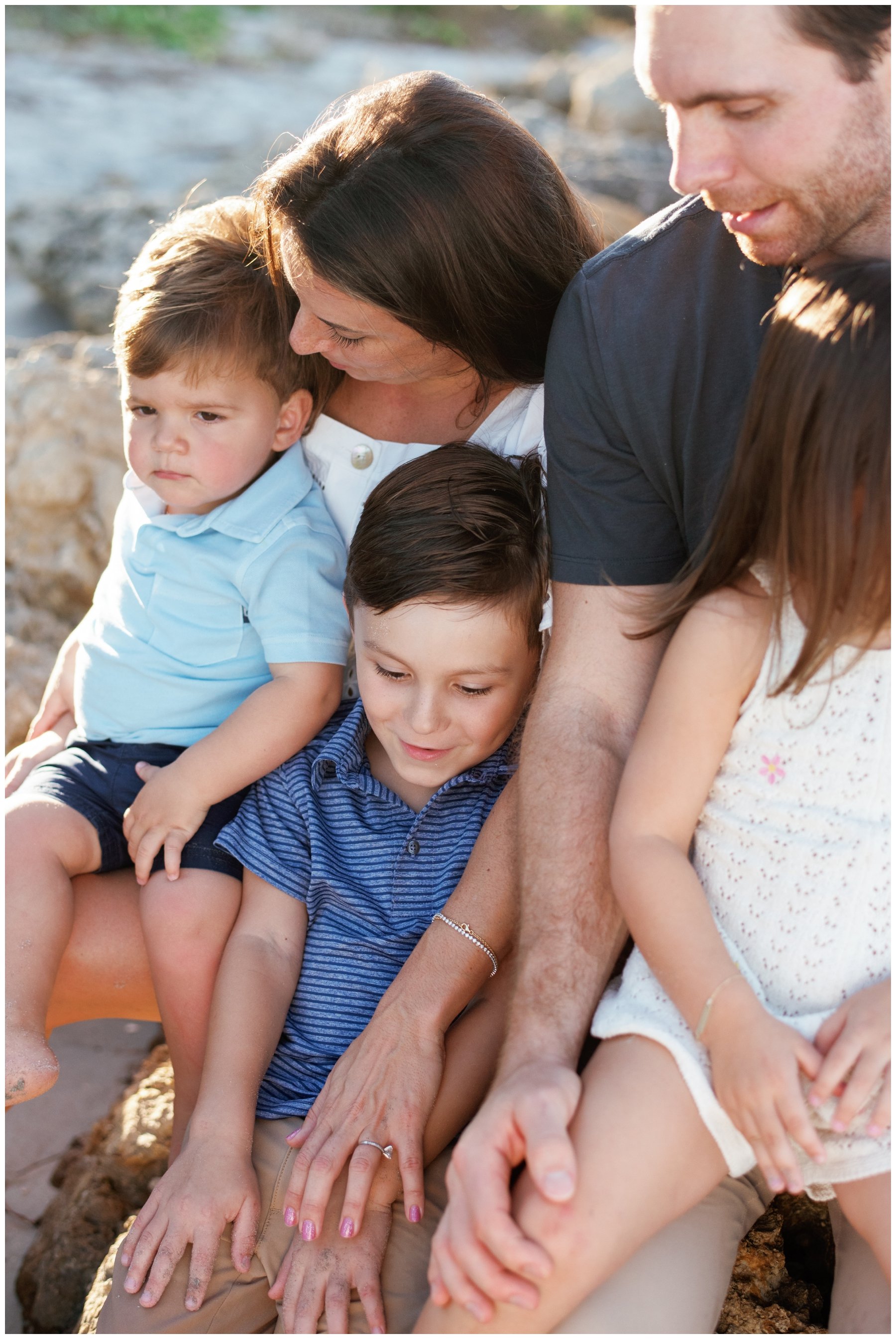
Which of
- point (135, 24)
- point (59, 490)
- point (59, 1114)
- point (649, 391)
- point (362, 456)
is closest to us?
point (649, 391)

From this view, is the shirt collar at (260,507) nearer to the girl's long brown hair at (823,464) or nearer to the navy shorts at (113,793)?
the navy shorts at (113,793)

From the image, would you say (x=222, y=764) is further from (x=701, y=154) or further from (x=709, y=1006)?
(x=701, y=154)

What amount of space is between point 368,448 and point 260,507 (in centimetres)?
26

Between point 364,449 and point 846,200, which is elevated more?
point 846,200

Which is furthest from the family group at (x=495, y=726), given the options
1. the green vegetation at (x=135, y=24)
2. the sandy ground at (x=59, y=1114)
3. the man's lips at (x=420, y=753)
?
the green vegetation at (x=135, y=24)

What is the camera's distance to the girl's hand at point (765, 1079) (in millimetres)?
1555

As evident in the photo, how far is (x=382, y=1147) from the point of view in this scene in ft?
6.66

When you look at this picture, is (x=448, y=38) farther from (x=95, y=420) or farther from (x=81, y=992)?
(x=81, y=992)

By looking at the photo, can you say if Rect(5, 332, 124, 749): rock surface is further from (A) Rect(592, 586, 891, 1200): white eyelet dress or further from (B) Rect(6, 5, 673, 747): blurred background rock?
(A) Rect(592, 586, 891, 1200): white eyelet dress

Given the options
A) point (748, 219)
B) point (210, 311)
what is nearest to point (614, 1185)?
point (748, 219)

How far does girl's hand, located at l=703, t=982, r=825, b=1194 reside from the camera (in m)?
1.55

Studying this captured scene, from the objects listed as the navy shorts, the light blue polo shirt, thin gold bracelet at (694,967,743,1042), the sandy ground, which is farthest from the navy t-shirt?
the sandy ground

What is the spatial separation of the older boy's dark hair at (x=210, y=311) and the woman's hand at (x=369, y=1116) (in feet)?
4.21

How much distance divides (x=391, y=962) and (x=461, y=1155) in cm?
64
